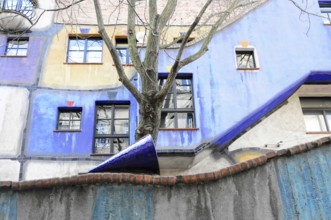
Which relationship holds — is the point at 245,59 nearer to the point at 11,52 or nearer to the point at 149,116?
the point at 149,116

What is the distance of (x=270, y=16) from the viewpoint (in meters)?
11.7

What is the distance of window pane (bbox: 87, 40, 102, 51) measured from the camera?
1340 cm

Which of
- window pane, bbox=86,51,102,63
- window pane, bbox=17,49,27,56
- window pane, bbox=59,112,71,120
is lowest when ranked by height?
window pane, bbox=59,112,71,120

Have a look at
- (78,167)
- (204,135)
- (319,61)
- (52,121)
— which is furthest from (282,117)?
(52,121)

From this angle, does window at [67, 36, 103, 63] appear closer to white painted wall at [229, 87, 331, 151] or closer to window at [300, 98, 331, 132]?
white painted wall at [229, 87, 331, 151]

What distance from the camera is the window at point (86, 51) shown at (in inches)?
512

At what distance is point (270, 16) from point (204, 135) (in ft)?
15.0

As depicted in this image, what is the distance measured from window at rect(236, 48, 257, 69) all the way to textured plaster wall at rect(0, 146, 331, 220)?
7347 mm

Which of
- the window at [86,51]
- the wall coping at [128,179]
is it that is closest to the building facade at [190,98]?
the window at [86,51]

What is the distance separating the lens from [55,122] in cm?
1136

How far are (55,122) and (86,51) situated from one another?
10.2 ft

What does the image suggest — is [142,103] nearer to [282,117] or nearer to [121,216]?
[121,216]

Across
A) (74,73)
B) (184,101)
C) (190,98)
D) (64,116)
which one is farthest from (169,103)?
(74,73)

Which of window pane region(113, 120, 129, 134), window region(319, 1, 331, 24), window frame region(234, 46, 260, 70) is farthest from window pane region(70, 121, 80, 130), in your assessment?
window region(319, 1, 331, 24)
